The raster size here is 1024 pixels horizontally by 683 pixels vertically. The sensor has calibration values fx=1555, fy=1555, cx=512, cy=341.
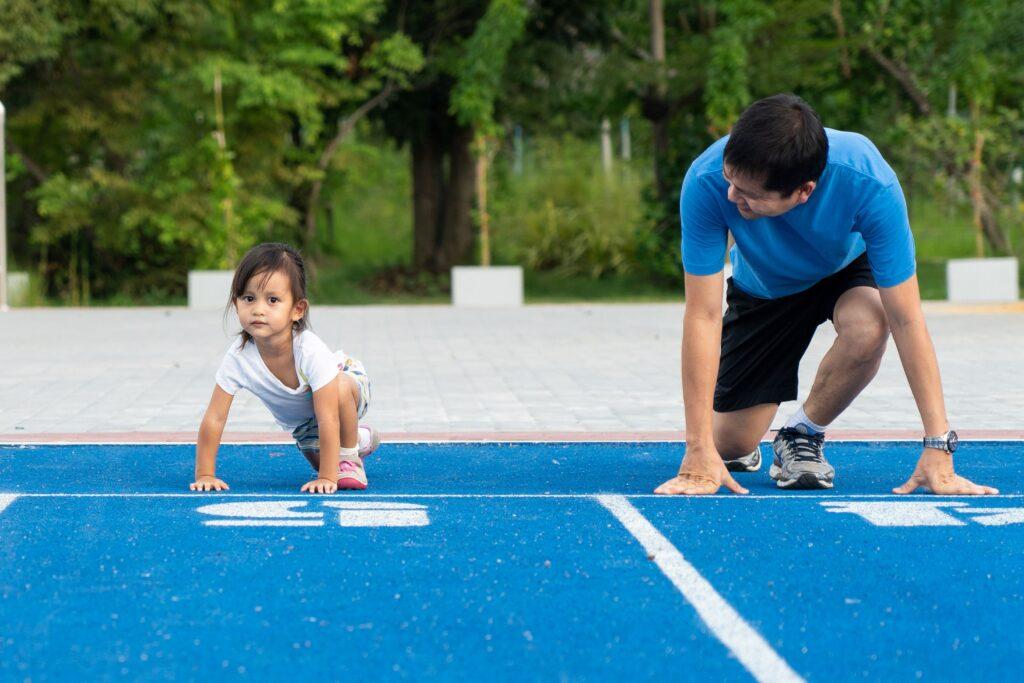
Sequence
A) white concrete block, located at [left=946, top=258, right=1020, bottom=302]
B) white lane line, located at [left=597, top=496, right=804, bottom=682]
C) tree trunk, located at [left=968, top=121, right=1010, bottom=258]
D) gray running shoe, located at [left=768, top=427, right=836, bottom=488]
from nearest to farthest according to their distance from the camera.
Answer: white lane line, located at [left=597, top=496, right=804, bottom=682], gray running shoe, located at [left=768, top=427, right=836, bottom=488], white concrete block, located at [left=946, top=258, right=1020, bottom=302], tree trunk, located at [left=968, top=121, right=1010, bottom=258]

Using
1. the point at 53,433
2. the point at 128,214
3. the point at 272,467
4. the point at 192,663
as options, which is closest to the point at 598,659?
the point at 192,663

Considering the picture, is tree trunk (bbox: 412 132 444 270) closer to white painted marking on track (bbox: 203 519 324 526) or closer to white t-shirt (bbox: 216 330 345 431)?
white t-shirt (bbox: 216 330 345 431)

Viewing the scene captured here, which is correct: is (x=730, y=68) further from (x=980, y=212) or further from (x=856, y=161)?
(x=856, y=161)

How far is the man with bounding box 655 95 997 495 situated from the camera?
4957 mm

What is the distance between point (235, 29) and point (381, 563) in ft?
70.1

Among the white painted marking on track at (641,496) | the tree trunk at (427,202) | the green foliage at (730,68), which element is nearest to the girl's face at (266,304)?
the white painted marking on track at (641,496)

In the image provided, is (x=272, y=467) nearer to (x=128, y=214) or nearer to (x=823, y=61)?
(x=128, y=214)

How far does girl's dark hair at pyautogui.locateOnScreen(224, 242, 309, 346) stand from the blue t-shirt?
1.43 meters

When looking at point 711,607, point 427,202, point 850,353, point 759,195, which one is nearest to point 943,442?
point 850,353

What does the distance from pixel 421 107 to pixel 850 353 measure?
21.5 meters

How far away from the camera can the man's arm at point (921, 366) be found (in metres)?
5.57

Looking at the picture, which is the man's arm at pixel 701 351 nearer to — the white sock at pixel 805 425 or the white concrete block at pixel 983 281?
the white sock at pixel 805 425

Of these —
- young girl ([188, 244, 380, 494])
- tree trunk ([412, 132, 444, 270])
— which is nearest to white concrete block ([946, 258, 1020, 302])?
tree trunk ([412, 132, 444, 270])

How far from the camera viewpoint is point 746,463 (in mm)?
6723
